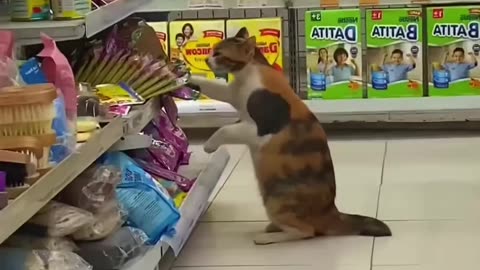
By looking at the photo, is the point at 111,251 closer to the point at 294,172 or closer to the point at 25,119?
the point at 25,119

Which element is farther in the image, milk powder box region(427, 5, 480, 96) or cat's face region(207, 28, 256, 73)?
milk powder box region(427, 5, 480, 96)

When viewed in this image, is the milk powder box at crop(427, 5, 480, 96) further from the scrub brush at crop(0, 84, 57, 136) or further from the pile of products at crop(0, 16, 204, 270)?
the scrub brush at crop(0, 84, 57, 136)

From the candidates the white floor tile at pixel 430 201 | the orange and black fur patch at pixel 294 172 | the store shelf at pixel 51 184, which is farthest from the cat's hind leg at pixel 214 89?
the store shelf at pixel 51 184

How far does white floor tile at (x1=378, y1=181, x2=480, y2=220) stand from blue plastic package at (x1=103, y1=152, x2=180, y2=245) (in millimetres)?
1049

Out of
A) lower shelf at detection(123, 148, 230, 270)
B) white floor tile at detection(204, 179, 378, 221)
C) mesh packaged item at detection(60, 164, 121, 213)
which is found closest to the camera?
mesh packaged item at detection(60, 164, 121, 213)

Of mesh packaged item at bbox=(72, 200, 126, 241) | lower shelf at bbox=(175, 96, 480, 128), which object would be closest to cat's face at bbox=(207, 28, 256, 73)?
mesh packaged item at bbox=(72, 200, 126, 241)

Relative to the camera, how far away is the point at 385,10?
476cm

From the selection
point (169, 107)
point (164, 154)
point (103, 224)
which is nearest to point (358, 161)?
point (169, 107)

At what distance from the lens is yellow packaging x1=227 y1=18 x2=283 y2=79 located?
4809 millimetres

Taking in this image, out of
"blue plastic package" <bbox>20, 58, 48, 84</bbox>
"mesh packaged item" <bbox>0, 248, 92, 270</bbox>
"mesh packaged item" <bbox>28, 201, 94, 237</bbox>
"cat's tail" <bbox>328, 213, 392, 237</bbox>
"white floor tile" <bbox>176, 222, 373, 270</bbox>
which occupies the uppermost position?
"blue plastic package" <bbox>20, 58, 48, 84</bbox>

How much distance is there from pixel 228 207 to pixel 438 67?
1.59 metres

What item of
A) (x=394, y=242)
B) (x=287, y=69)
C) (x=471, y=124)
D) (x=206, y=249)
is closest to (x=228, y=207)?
(x=206, y=249)

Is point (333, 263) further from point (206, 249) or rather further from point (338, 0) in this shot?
point (338, 0)

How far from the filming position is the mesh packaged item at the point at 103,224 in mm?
2416
